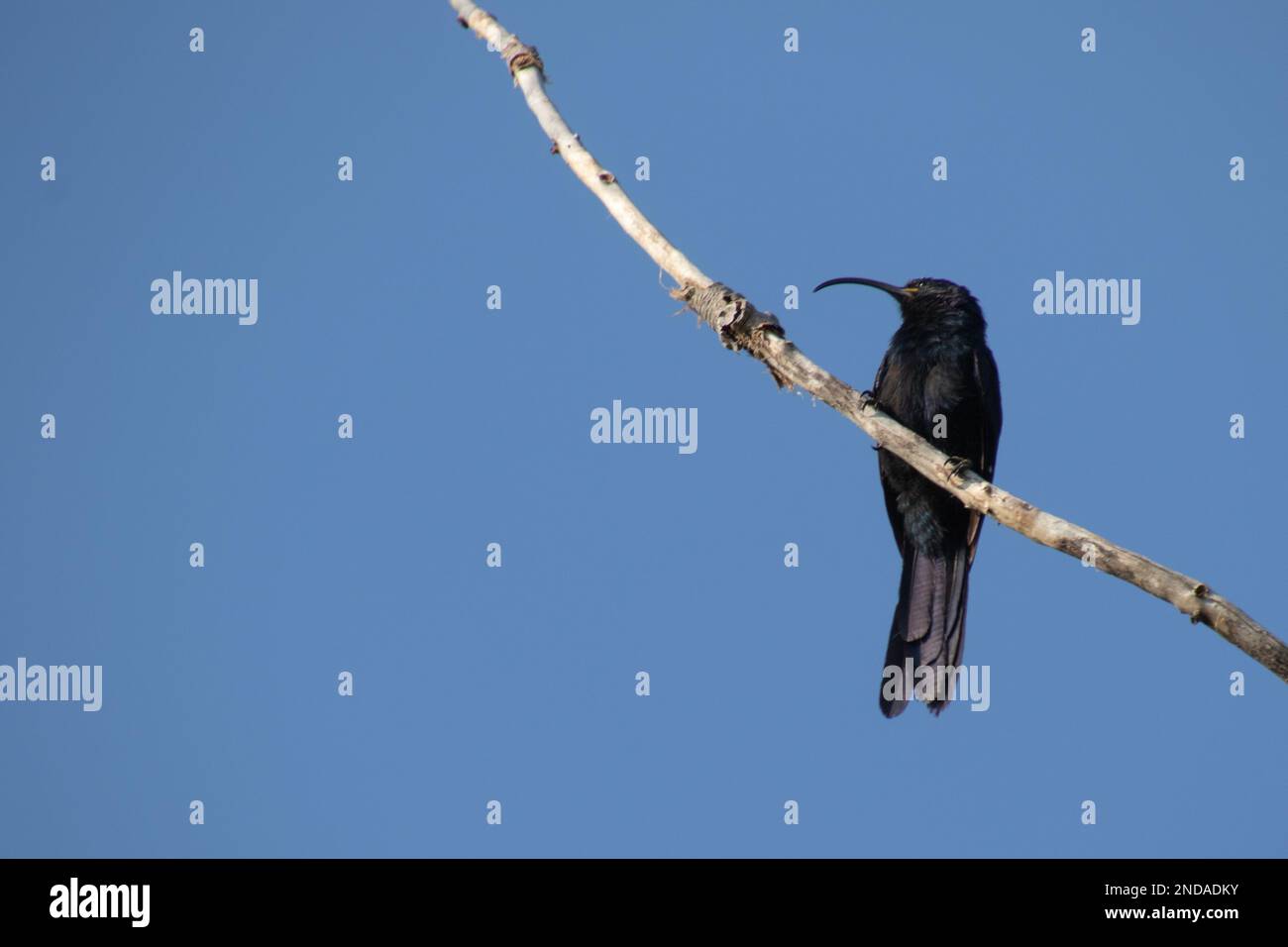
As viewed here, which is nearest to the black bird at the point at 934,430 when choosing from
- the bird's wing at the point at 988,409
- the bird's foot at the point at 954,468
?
the bird's wing at the point at 988,409

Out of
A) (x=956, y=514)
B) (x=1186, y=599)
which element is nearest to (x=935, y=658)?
(x=956, y=514)

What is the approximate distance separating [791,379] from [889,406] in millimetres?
2844

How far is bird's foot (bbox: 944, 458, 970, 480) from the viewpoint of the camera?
656cm

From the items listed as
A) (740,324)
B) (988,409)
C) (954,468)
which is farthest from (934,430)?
(740,324)

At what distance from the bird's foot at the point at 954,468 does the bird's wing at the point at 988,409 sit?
2.72 meters

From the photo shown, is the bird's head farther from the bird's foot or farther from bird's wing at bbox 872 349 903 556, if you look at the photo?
the bird's foot

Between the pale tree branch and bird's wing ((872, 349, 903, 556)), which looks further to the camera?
bird's wing ((872, 349, 903, 556))

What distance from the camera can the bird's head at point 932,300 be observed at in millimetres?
9711

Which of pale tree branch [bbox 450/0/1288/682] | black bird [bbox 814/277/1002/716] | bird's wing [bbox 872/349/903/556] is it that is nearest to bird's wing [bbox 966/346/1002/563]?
black bird [bbox 814/277/1002/716]

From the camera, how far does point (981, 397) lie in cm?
951

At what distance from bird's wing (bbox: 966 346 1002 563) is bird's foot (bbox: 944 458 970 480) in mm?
2722

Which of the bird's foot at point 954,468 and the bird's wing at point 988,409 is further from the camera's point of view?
the bird's wing at point 988,409

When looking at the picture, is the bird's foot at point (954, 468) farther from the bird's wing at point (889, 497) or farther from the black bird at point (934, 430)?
the bird's wing at point (889, 497)
